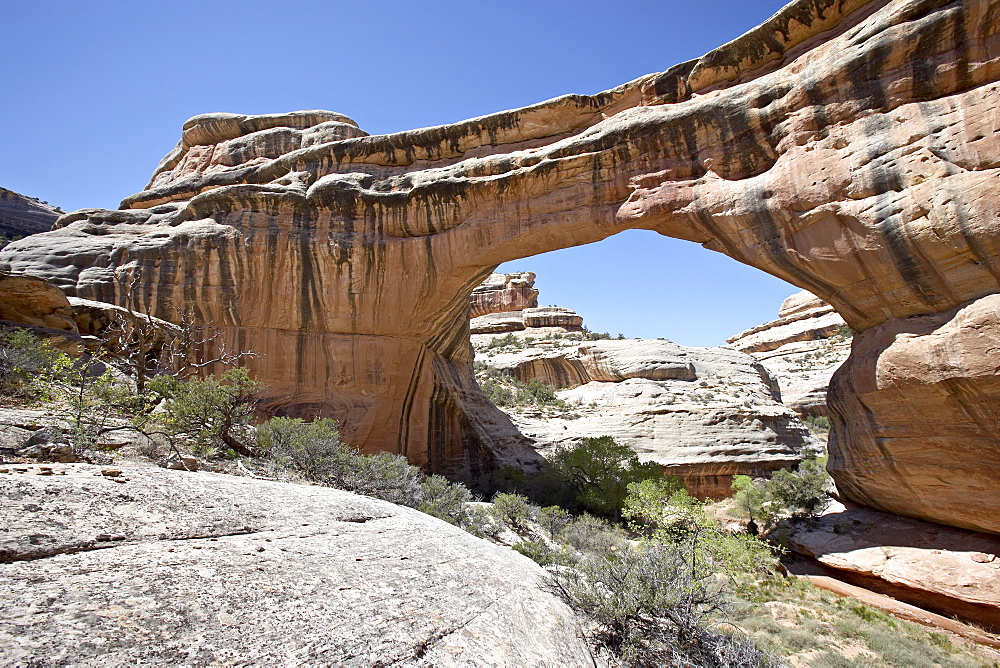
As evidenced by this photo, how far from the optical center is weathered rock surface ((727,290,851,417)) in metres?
31.8

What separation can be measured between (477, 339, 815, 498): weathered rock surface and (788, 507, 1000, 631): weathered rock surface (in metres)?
6.20

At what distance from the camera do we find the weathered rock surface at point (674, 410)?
19.0 m

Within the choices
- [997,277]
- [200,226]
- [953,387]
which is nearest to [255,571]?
[953,387]

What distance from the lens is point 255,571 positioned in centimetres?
377

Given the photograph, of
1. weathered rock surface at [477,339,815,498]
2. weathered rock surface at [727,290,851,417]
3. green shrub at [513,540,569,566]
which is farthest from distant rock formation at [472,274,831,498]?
green shrub at [513,540,569,566]

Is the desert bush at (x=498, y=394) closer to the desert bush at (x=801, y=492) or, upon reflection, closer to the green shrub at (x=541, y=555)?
the desert bush at (x=801, y=492)

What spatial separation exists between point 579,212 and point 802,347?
123 ft

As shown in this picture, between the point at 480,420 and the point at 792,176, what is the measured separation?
12646mm

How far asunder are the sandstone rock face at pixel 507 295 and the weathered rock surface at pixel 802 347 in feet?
65.4

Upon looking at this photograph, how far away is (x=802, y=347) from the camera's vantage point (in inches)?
1692

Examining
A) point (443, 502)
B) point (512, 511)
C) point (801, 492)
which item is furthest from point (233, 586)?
point (801, 492)

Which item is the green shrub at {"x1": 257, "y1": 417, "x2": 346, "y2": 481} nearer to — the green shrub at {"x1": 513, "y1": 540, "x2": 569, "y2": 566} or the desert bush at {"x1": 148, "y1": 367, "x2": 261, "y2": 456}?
the desert bush at {"x1": 148, "y1": 367, "x2": 261, "y2": 456}

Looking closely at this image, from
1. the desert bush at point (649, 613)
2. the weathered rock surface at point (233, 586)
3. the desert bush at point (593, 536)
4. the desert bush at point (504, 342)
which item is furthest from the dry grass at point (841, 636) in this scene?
the desert bush at point (504, 342)

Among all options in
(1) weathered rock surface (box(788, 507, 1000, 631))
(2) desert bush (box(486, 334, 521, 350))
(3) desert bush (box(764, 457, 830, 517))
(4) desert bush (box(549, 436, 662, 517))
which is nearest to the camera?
(1) weathered rock surface (box(788, 507, 1000, 631))
